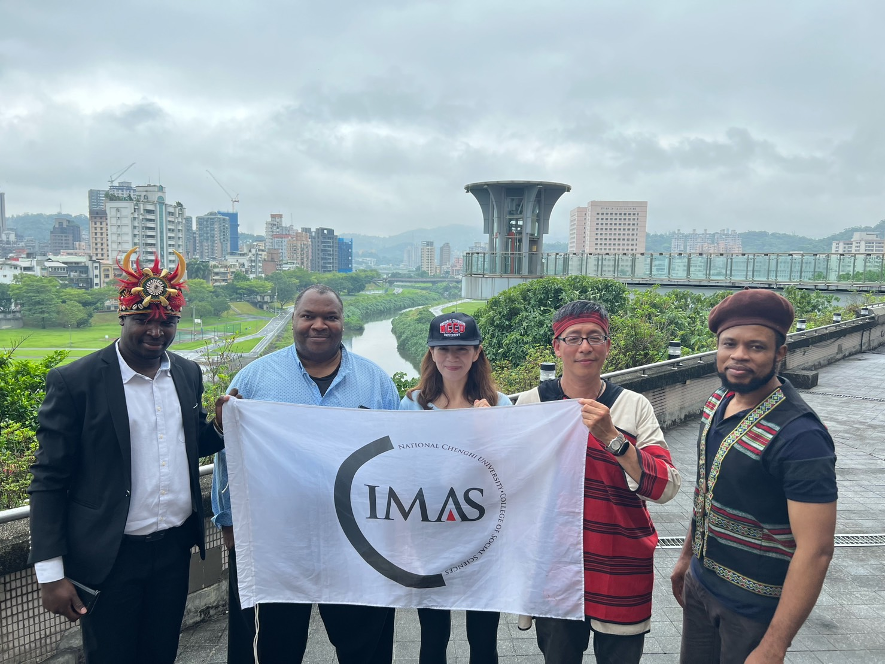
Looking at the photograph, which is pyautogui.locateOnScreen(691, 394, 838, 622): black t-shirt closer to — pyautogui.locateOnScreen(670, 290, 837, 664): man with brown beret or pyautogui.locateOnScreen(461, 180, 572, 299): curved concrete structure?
pyautogui.locateOnScreen(670, 290, 837, 664): man with brown beret

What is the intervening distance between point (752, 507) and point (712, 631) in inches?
26.7

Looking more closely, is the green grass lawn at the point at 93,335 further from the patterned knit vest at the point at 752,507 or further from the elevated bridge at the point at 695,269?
the elevated bridge at the point at 695,269

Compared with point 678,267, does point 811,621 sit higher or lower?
lower

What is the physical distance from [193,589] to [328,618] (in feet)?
3.54

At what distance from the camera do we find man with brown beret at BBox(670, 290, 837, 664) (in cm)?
198

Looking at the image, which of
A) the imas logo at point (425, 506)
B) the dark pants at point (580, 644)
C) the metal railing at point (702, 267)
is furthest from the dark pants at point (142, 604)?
the metal railing at point (702, 267)

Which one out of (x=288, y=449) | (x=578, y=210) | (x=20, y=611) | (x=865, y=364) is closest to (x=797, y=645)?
(x=288, y=449)

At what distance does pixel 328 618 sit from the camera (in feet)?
9.69

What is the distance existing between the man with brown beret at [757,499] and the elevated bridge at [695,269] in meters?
21.8

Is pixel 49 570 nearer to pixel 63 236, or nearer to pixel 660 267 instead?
pixel 660 267

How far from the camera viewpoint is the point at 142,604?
2.61 metres

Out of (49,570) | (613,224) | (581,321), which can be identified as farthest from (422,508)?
(613,224)

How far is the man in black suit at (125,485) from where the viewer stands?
7.89 feet

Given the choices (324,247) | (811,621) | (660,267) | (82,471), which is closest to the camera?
(82,471)
